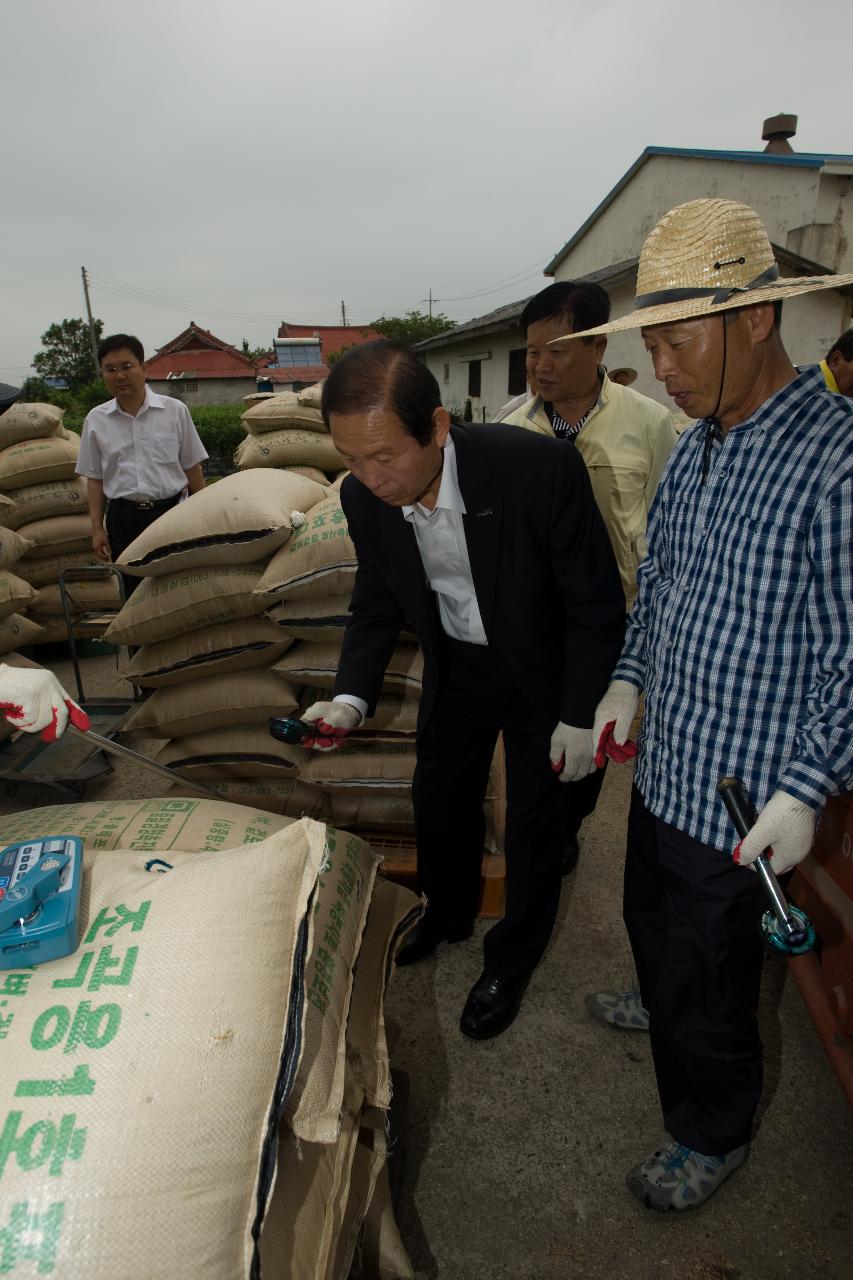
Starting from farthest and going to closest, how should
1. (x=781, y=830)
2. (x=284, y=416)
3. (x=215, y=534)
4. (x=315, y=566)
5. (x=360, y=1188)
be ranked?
(x=284, y=416) → (x=215, y=534) → (x=315, y=566) → (x=360, y=1188) → (x=781, y=830)

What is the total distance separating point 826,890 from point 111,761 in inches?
123

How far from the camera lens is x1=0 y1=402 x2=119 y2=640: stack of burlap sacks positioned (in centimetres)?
487

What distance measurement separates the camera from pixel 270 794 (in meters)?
2.63

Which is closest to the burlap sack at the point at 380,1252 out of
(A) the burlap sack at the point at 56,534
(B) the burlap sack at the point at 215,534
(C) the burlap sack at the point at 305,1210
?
(C) the burlap sack at the point at 305,1210

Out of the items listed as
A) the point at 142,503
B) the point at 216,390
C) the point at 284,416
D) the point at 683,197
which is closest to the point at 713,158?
the point at 683,197

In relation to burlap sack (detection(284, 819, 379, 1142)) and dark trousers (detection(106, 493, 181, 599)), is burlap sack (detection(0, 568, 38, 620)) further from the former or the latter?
burlap sack (detection(284, 819, 379, 1142))

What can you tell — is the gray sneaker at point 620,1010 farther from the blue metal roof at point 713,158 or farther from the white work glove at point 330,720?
the blue metal roof at point 713,158

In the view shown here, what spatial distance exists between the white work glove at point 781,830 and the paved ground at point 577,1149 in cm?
91

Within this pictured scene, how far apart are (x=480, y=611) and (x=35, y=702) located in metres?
1.09

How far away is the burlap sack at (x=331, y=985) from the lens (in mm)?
1077

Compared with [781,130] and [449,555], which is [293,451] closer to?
[449,555]

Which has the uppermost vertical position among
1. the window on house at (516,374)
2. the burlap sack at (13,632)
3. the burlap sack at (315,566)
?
the window on house at (516,374)

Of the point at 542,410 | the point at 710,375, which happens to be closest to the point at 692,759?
the point at 710,375

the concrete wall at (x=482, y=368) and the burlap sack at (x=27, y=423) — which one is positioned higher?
the concrete wall at (x=482, y=368)
